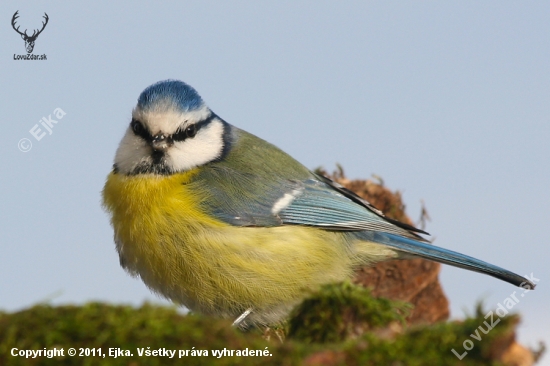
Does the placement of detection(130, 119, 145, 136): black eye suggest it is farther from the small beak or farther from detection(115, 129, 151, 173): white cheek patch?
the small beak

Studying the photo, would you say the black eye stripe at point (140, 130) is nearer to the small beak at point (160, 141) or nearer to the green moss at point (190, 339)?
the small beak at point (160, 141)

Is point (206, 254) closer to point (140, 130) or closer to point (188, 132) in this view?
point (188, 132)

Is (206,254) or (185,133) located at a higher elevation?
(185,133)

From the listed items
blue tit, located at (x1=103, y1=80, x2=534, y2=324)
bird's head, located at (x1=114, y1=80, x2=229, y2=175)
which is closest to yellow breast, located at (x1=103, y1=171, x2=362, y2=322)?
blue tit, located at (x1=103, y1=80, x2=534, y2=324)

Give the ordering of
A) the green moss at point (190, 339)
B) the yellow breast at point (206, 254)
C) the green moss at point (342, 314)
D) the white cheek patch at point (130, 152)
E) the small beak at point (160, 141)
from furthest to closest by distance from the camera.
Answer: the white cheek patch at point (130, 152)
the small beak at point (160, 141)
the yellow breast at point (206, 254)
the green moss at point (342, 314)
the green moss at point (190, 339)

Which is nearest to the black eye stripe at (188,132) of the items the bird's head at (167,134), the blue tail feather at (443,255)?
the bird's head at (167,134)

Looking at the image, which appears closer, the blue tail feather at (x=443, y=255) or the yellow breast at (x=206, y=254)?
the yellow breast at (x=206, y=254)

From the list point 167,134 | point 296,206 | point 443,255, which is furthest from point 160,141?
point 443,255
